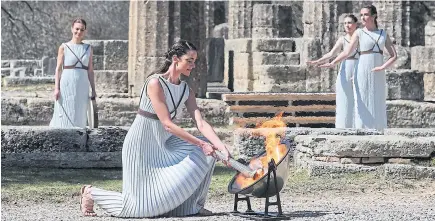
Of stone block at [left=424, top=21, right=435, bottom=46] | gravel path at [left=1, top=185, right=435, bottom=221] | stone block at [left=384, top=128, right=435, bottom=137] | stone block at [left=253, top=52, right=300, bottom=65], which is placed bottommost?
gravel path at [left=1, top=185, right=435, bottom=221]

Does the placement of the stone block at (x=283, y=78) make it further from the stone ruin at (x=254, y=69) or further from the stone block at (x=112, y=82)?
the stone block at (x=112, y=82)

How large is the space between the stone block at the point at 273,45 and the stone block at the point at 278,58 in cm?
18

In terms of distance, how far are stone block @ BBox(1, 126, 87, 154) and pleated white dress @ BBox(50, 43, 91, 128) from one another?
4.29ft

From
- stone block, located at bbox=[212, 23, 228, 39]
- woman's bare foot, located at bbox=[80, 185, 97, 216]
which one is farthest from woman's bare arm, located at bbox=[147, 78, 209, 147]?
stone block, located at bbox=[212, 23, 228, 39]

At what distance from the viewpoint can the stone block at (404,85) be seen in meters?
19.9

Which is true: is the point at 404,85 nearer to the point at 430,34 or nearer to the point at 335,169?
the point at 430,34

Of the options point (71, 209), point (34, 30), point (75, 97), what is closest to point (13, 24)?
point (34, 30)

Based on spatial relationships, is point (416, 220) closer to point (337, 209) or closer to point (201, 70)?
point (337, 209)

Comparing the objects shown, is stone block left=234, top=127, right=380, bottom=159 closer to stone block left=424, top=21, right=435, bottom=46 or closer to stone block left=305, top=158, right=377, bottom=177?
stone block left=305, top=158, right=377, bottom=177

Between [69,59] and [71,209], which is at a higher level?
[69,59]

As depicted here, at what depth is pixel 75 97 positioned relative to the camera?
44.9 ft

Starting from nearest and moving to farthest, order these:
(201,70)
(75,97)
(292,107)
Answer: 1. (75,97)
2. (292,107)
3. (201,70)

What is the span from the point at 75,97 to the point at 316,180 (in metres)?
3.42

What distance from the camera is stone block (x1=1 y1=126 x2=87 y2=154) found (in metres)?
12.3
